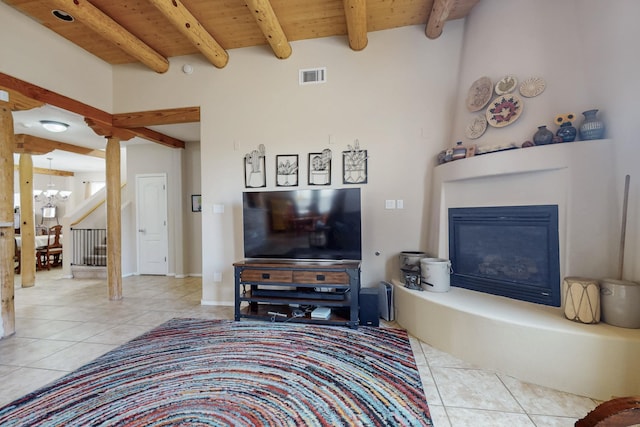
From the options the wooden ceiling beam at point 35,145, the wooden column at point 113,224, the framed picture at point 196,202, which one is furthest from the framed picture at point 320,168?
the wooden ceiling beam at point 35,145

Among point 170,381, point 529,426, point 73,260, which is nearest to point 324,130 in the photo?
point 170,381

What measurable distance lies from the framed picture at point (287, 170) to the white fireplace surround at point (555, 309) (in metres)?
1.87

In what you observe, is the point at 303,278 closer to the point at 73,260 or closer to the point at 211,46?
the point at 211,46

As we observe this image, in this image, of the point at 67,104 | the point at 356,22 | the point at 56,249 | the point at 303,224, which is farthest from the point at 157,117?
the point at 56,249

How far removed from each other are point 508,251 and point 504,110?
126cm

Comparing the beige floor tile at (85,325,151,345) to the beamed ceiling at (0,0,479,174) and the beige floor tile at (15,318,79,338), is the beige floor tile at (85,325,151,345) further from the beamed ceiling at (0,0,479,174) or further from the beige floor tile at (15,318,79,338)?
the beamed ceiling at (0,0,479,174)

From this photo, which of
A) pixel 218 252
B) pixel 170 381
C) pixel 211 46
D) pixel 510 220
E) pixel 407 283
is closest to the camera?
pixel 170 381

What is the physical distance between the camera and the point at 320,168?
355 cm

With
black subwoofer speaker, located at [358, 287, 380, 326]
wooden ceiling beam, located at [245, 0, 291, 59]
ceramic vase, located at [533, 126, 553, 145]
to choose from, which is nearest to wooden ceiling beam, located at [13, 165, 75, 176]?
Answer: wooden ceiling beam, located at [245, 0, 291, 59]

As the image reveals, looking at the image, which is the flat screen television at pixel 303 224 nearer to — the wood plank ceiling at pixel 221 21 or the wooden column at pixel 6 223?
the wood plank ceiling at pixel 221 21

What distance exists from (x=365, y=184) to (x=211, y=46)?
2.37m

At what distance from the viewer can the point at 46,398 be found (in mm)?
1903

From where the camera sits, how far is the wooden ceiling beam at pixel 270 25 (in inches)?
103

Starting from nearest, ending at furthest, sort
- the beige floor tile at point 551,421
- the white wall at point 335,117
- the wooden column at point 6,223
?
the beige floor tile at point 551,421
the wooden column at point 6,223
the white wall at point 335,117
